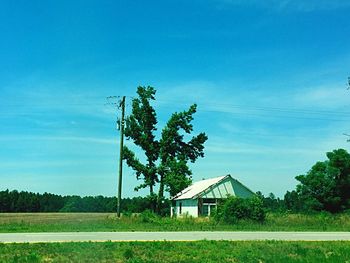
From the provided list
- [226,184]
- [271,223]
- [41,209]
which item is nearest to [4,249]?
[271,223]

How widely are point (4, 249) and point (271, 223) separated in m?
26.3

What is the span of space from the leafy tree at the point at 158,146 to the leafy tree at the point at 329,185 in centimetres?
2206

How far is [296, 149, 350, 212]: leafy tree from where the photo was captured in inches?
2795

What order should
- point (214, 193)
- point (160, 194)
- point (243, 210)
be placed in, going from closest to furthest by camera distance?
point (243, 210) → point (214, 193) → point (160, 194)

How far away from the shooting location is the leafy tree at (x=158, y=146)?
59.3 metres

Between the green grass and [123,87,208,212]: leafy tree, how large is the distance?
40409 millimetres

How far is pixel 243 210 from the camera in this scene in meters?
38.0

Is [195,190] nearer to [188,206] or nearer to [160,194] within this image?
[188,206]

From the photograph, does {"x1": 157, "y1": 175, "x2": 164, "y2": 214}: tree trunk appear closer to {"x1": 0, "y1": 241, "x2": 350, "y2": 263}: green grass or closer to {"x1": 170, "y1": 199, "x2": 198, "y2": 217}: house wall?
{"x1": 170, "y1": 199, "x2": 198, "y2": 217}: house wall

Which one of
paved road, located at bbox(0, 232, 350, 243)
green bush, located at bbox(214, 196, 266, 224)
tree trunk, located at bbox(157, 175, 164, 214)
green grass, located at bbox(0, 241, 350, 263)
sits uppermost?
tree trunk, located at bbox(157, 175, 164, 214)

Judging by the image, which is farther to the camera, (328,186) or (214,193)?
(328,186)

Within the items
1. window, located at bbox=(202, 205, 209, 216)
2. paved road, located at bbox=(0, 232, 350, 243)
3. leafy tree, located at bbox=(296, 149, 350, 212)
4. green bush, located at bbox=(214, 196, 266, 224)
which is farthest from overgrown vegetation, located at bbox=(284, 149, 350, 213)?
paved road, located at bbox=(0, 232, 350, 243)

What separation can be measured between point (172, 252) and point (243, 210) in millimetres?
22596

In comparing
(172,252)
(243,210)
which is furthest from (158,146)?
(172,252)
